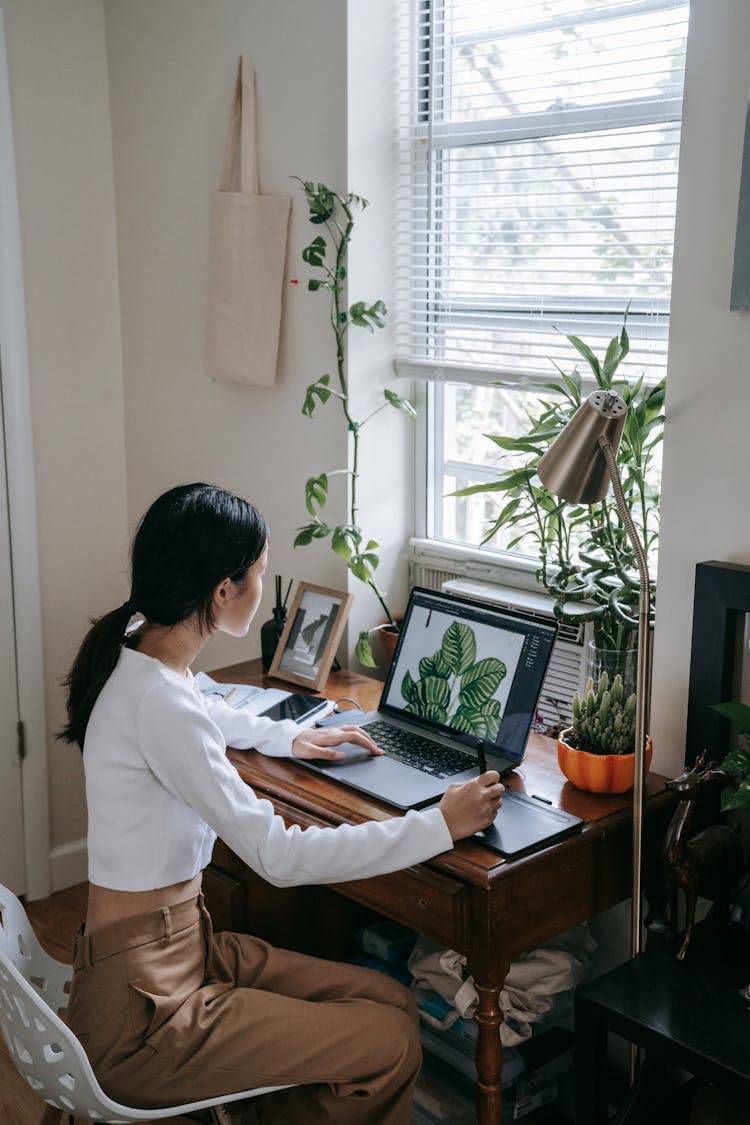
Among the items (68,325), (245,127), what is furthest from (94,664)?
(68,325)

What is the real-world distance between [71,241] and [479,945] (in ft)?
6.69

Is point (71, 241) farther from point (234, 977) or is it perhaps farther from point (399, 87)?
point (234, 977)

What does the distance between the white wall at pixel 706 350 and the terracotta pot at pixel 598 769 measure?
0.44 feet

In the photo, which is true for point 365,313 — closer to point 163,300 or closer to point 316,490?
point 316,490

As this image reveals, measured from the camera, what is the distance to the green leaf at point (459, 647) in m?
1.95

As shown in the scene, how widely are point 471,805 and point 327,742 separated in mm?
387

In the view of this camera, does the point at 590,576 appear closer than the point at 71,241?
Yes

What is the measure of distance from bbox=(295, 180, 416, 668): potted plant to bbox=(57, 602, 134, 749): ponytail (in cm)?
67

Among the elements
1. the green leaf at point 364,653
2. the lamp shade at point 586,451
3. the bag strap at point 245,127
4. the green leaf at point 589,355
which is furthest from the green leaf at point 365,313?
the lamp shade at point 586,451

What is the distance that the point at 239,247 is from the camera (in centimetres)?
246

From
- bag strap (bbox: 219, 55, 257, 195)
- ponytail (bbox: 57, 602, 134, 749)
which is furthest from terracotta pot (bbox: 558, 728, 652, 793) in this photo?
bag strap (bbox: 219, 55, 257, 195)

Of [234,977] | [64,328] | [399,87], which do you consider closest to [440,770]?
[234,977]

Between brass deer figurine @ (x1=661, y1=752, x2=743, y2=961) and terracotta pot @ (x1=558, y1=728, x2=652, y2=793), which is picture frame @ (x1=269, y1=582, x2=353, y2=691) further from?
brass deer figurine @ (x1=661, y1=752, x2=743, y2=961)

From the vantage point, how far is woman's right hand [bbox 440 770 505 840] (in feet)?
5.30
